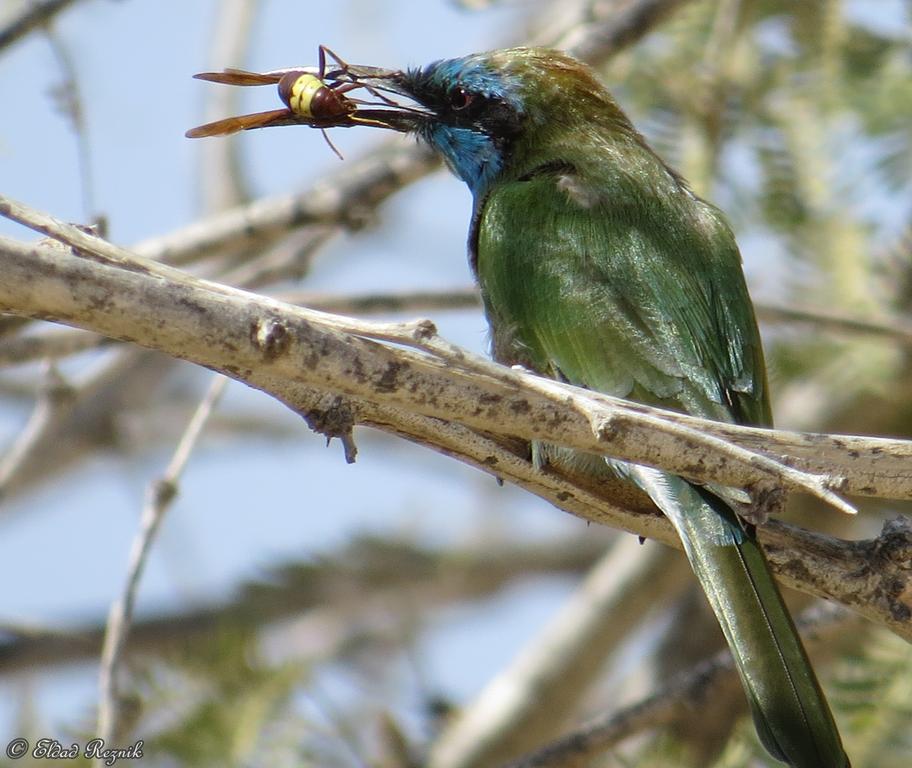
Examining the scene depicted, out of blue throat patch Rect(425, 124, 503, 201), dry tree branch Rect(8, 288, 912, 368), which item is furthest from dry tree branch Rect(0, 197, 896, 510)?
blue throat patch Rect(425, 124, 503, 201)

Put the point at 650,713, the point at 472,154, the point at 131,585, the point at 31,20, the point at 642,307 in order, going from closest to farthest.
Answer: the point at 131,585 < the point at 650,713 < the point at 642,307 < the point at 31,20 < the point at 472,154

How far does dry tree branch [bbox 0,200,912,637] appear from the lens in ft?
6.32

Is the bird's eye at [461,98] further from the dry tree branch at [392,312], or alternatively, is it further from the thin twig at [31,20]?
the thin twig at [31,20]

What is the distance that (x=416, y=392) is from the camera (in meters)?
2.15

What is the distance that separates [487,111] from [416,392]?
6.77 ft

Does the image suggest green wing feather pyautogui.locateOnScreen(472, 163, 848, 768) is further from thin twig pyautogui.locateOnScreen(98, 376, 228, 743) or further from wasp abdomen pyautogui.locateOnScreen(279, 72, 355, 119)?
thin twig pyautogui.locateOnScreen(98, 376, 228, 743)

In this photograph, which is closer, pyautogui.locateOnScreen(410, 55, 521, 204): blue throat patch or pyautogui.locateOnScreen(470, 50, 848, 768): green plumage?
pyautogui.locateOnScreen(470, 50, 848, 768): green plumage

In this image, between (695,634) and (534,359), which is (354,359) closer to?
(534,359)

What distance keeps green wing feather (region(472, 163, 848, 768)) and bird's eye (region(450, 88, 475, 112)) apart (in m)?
0.34

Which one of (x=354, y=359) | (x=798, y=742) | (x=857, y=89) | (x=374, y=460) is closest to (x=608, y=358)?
(x=798, y=742)

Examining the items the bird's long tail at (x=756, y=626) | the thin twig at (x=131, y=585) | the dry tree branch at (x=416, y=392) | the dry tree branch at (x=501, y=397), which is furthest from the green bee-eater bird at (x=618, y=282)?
the thin twig at (x=131, y=585)

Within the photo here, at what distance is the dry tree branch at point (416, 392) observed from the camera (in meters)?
1.93

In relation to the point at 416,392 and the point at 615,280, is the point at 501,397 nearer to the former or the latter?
the point at 416,392

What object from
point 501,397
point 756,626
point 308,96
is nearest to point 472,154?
point 308,96
